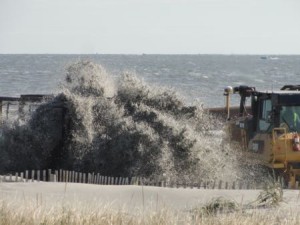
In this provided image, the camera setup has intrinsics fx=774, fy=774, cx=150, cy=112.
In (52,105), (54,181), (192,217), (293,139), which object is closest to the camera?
(192,217)

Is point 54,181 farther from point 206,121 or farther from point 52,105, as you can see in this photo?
point 206,121

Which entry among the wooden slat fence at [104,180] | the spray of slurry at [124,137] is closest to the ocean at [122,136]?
the spray of slurry at [124,137]

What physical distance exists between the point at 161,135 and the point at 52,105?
103 inches

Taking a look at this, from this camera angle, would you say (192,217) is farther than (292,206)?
No

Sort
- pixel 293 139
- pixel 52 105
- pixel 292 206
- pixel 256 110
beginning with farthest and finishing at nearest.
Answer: pixel 52 105
pixel 256 110
pixel 293 139
pixel 292 206

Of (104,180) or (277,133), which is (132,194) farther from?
(277,133)

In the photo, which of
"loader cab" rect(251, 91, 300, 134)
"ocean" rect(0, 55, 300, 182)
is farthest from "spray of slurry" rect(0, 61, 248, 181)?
"loader cab" rect(251, 91, 300, 134)

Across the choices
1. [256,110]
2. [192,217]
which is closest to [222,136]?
[256,110]

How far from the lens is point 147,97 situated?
1719 cm

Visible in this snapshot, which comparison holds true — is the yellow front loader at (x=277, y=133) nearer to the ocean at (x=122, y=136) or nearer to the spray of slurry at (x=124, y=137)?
the ocean at (x=122, y=136)

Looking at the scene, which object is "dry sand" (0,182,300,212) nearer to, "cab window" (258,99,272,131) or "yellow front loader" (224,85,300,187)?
"yellow front loader" (224,85,300,187)

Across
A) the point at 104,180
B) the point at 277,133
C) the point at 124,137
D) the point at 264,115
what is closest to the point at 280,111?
the point at 277,133

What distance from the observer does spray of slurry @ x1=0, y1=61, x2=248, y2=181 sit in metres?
15.9

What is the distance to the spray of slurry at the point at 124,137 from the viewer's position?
15.9 m
